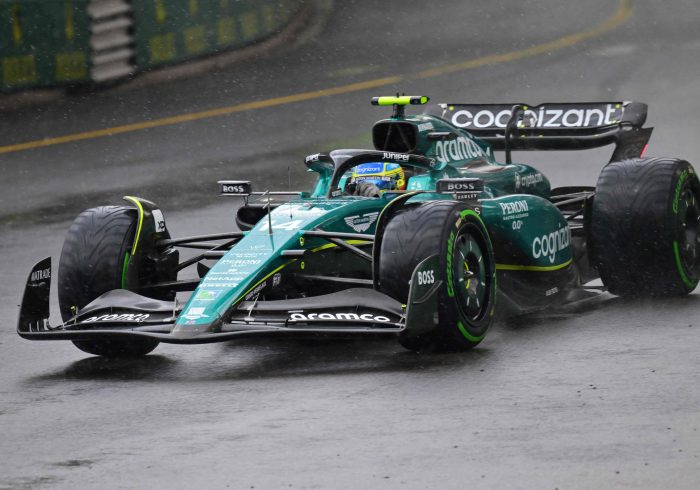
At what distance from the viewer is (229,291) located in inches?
357

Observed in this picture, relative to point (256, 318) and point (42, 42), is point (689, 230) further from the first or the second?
point (42, 42)

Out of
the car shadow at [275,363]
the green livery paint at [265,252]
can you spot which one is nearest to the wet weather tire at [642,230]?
the green livery paint at [265,252]

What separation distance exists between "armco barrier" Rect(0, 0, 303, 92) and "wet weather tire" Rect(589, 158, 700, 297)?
35.9ft

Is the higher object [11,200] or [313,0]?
[313,0]

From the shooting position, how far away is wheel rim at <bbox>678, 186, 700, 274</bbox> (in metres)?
11.2

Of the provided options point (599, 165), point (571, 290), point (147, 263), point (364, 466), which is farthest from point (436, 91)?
point (364, 466)

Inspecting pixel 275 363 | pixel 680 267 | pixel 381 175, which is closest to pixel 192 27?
pixel 381 175

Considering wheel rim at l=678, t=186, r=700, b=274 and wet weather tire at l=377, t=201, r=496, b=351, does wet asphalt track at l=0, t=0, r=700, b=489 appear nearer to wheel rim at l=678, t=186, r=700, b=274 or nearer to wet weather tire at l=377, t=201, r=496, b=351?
wet weather tire at l=377, t=201, r=496, b=351

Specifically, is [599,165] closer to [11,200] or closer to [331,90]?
[331,90]

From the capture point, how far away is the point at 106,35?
2081cm

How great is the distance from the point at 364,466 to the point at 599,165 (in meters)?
11.8

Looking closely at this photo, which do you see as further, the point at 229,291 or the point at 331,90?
the point at 331,90

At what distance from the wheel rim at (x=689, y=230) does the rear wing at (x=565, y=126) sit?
Result: 119 cm

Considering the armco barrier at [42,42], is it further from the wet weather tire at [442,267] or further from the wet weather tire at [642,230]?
the wet weather tire at [442,267]
